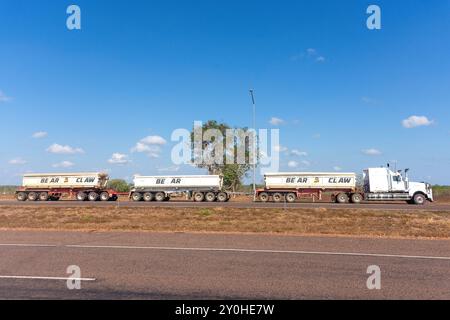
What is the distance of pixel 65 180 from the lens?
4038 centimetres

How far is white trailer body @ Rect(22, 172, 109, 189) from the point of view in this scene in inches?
1567

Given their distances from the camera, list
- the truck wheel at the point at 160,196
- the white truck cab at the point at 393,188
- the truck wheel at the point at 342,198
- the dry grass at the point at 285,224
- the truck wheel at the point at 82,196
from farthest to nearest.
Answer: the truck wheel at the point at 82,196 < the truck wheel at the point at 160,196 < the truck wheel at the point at 342,198 < the white truck cab at the point at 393,188 < the dry grass at the point at 285,224

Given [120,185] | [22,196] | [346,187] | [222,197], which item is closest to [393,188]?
[346,187]

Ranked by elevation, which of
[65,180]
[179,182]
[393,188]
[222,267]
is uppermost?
[65,180]

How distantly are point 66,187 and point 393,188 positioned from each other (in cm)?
3404

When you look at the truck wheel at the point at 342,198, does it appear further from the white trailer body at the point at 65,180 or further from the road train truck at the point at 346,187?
the white trailer body at the point at 65,180

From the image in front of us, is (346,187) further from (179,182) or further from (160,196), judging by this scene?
(160,196)

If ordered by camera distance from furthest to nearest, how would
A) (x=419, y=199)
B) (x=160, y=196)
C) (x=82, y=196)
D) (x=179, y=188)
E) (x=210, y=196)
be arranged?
(x=82, y=196) < (x=179, y=188) < (x=160, y=196) < (x=210, y=196) < (x=419, y=199)

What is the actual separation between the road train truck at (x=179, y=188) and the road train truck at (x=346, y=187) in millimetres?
4486

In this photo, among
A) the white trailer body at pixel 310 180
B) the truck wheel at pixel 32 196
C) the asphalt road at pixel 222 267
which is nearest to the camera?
the asphalt road at pixel 222 267

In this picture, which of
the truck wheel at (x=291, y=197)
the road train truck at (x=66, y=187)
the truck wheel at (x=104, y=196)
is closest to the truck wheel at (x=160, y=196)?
the road train truck at (x=66, y=187)

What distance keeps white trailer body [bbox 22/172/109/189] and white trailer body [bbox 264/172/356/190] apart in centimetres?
1869

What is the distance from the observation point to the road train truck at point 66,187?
39406 mm
